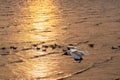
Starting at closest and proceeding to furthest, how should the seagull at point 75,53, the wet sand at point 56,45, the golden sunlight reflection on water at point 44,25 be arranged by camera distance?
1. the wet sand at point 56,45
2. the seagull at point 75,53
3. the golden sunlight reflection on water at point 44,25

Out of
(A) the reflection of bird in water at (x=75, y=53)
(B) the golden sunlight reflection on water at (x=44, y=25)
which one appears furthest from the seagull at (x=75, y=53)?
(B) the golden sunlight reflection on water at (x=44, y=25)

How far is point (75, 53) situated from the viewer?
8.77 metres

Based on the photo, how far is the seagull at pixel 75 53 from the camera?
8492mm

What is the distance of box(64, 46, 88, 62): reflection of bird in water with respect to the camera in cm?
850

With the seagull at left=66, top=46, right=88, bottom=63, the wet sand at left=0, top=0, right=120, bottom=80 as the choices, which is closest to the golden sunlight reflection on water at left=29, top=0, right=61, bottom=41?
the wet sand at left=0, top=0, right=120, bottom=80

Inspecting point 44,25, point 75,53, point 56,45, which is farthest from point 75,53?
point 44,25

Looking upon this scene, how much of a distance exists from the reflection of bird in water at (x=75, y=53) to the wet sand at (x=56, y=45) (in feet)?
0.41

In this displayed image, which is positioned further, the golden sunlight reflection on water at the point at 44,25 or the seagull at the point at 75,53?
the golden sunlight reflection on water at the point at 44,25

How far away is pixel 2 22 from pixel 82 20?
3.11m

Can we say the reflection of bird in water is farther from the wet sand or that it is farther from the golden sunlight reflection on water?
the golden sunlight reflection on water

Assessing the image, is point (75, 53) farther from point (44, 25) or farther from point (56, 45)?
point (44, 25)

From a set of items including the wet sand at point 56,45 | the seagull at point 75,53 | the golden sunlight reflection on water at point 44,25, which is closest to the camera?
the wet sand at point 56,45

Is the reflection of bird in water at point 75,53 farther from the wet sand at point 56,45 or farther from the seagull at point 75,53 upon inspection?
the wet sand at point 56,45

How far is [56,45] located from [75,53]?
3.40 ft
